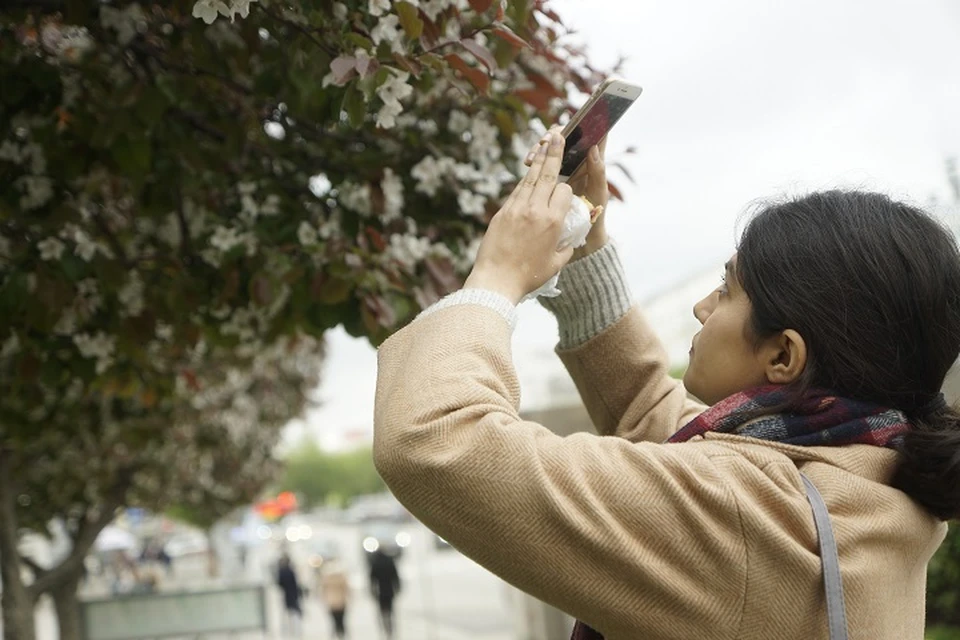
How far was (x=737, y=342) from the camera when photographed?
157cm

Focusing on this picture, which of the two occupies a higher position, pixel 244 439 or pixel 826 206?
pixel 244 439

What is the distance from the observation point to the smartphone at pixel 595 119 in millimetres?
1701

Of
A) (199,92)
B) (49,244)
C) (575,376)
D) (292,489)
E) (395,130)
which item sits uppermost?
(292,489)

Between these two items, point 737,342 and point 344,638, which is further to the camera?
point 344,638

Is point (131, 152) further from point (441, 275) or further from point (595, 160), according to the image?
point (595, 160)

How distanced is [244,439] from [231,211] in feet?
30.0

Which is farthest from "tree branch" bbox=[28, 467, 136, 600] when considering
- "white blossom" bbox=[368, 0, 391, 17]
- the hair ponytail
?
the hair ponytail

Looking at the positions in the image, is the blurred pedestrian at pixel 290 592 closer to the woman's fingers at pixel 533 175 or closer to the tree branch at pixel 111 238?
the tree branch at pixel 111 238

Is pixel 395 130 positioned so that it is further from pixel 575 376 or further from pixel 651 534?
pixel 651 534

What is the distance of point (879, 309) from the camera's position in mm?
1460

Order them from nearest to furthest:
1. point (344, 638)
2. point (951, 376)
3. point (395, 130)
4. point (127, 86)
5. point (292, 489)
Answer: point (951, 376) → point (127, 86) → point (395, 130) → point (344, 638) → point (292, 489)

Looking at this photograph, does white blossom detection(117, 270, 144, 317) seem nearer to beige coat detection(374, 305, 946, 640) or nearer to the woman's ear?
beige coat detection(374, 305, 946, 640)

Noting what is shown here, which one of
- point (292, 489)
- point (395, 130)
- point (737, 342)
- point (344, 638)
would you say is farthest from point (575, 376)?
point (292, 489)

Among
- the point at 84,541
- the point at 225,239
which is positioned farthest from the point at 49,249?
the point at 84,541
